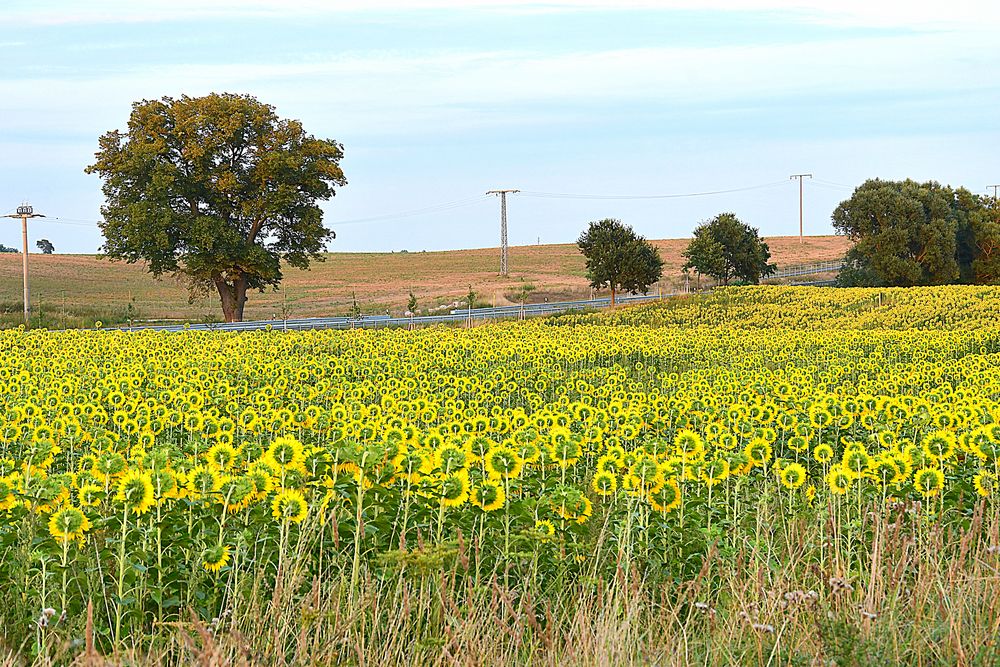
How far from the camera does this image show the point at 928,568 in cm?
570

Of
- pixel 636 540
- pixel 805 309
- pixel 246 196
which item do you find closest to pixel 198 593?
pixel 636 540

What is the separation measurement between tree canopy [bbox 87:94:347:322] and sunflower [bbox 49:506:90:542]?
42.6 meters

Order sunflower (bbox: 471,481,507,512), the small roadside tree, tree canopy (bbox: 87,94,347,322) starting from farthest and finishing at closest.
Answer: the small roadside tree, tree canopy (bbox: 87,94,347,322), sunflower (bbox: 471,481,507,512)

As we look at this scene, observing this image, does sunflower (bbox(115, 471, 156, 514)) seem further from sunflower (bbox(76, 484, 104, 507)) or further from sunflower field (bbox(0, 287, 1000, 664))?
sunflower (bbox(76, 484, 104, 507))

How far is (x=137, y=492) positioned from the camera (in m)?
5.43

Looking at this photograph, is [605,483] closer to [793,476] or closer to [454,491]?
[454,491]

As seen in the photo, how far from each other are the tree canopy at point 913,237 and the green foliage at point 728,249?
17.2 ft

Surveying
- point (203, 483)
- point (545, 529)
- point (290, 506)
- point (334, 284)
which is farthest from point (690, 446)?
point (334, 284)

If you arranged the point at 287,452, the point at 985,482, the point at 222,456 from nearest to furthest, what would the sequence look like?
1. the point at 287,452
2. the point at 222,456
3. the point at 985,482

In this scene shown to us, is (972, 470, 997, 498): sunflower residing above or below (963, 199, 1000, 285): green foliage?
below

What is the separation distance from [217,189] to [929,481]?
4461 cm

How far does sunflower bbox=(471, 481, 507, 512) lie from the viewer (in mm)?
5863

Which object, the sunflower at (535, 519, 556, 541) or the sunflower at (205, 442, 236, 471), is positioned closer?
the sunflower at (535, 519, 556, 541)

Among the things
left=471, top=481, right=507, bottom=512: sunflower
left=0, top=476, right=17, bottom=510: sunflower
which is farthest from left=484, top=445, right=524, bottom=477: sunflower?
left=0, top=476, right=17, bottom=510: sunflower
